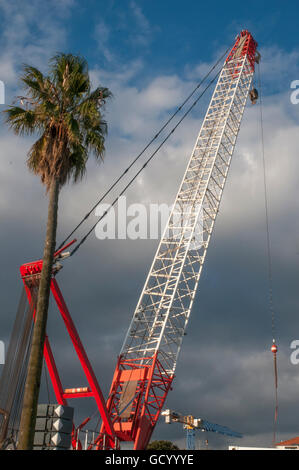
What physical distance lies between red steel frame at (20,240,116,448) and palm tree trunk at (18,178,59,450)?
12.0 meters

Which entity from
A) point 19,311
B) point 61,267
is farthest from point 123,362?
point 61,267

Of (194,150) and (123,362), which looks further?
(194,150)

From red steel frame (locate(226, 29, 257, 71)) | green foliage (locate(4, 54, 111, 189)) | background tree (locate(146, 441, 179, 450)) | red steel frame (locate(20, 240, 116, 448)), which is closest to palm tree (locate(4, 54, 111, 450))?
green foliage (locate(4, 54, 111, 189))

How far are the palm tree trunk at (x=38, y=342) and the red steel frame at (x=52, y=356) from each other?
471 inches

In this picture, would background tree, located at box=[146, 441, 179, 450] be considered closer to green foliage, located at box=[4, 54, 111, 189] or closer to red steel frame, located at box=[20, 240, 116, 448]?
red steel frame, located at box=[20, 240, 116, 448]

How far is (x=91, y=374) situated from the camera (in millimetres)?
41031

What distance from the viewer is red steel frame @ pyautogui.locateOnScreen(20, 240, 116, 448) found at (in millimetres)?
37125

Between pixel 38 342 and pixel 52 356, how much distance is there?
21.6 metres

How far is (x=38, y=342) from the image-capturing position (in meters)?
21.8

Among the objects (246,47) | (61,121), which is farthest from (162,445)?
(61,121)
